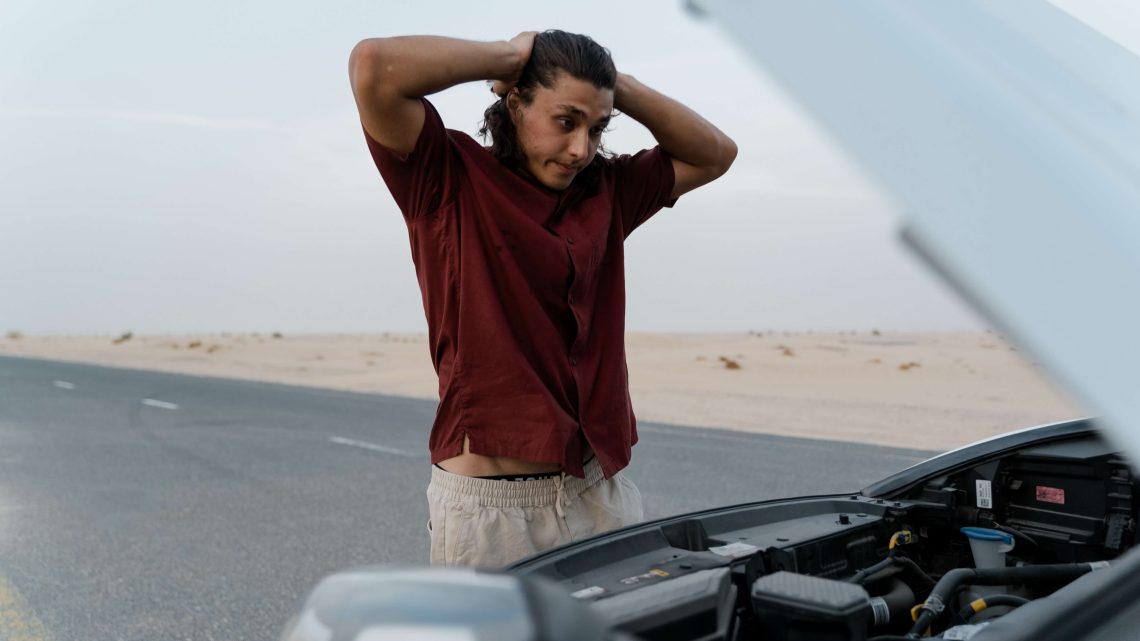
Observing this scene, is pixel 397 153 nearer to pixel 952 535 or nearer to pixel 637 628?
pixel 637 628

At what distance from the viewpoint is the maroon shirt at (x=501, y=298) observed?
234cm

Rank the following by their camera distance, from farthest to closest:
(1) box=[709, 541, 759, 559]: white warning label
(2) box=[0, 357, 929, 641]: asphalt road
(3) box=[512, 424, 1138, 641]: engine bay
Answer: (2) box=[0, 357, 929, 641]: asphalt road < (1) box=[709, 541, 759, 559]: white warning label < (3) box=[512, 424, 1138, 641]: engine bay

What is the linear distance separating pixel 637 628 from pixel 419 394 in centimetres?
1889

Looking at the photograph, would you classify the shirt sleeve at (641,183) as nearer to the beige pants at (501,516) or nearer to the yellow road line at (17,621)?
the beige pants at (501,516)

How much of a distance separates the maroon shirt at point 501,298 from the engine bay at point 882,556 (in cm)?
33

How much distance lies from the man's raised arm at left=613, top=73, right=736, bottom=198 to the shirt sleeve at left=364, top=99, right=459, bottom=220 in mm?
502

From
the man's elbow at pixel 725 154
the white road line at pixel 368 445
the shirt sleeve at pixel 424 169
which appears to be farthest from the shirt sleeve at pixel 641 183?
the white road line at pixel 368 445

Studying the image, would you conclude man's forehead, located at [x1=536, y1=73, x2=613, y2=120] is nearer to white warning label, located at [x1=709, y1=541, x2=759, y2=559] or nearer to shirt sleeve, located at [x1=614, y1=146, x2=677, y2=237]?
shirt sleeve, located at [x1=614, y1=146, x2=677, y2=237]

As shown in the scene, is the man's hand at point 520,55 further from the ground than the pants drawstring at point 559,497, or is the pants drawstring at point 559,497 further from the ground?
the man's hand at point 520,55

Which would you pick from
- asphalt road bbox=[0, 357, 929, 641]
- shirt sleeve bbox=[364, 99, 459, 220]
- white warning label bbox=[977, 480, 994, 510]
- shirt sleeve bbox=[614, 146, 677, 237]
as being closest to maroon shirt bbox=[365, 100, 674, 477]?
shirt sleeve bbox=[364, 99, 459, 220]

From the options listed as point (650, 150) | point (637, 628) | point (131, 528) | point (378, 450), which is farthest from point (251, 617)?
point (378, 450)

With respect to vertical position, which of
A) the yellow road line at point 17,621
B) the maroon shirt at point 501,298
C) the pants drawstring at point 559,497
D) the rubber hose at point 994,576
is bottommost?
the yellow road line at point 17,621

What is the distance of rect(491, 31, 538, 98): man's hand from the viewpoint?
7.61 ft

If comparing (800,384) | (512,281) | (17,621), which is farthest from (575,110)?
(800,384)
